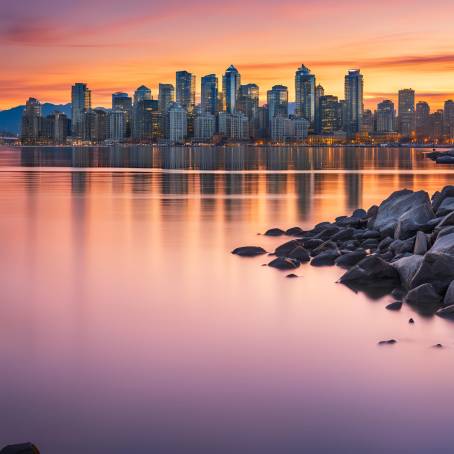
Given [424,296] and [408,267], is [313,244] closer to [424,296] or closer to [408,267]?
[408,267]

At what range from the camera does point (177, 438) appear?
314 inches

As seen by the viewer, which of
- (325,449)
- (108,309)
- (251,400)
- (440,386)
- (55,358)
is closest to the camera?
(325,449)

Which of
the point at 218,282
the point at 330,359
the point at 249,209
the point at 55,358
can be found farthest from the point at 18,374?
the point at 249,209

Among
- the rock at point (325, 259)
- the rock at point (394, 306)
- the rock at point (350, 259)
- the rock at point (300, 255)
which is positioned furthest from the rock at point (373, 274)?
the rock at point (300, 255)

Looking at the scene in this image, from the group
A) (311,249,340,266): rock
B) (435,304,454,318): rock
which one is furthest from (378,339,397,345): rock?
(311,249,340,266): rock

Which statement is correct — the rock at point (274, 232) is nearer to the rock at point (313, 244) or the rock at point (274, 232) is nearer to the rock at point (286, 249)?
the rock at point (313, 244)

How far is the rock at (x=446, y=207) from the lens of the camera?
20.6m

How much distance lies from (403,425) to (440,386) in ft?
5.00

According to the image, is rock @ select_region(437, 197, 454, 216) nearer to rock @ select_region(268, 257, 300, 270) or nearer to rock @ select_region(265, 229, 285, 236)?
rock @ select_region(268, 257, 300, 270)

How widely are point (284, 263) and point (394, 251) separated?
262 centimetres

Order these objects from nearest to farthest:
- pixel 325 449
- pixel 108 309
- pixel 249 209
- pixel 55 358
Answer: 1. pixel 325 449
2. pixel 55 358
3. pixel 108 309
4. pixel 249 209

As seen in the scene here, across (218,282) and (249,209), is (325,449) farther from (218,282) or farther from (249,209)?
(249,209)

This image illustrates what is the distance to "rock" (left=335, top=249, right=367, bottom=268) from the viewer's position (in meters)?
18.8

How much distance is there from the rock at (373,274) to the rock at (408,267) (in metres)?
0.15
